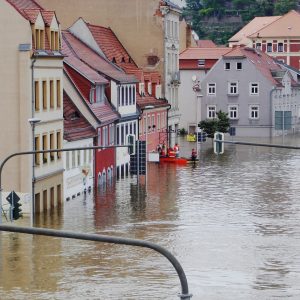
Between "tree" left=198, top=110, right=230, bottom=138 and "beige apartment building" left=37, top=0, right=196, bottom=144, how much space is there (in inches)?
335

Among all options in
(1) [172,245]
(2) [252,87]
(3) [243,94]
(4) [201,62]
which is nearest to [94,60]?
(1) [172,245]

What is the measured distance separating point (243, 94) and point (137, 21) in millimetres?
27028

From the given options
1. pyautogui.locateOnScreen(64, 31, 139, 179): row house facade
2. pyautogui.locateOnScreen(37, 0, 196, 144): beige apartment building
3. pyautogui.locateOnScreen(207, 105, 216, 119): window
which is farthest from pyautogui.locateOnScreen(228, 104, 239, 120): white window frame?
pyautogui.locateOnScreen(64, 31, 139, 179): row house facade

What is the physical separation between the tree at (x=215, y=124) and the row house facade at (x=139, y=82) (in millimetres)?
8985

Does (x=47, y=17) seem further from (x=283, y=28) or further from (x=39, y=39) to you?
(x=283, y=28)

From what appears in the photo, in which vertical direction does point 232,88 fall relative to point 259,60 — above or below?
below

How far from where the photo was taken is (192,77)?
11981 centimetres

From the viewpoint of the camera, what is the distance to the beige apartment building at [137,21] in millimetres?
92250

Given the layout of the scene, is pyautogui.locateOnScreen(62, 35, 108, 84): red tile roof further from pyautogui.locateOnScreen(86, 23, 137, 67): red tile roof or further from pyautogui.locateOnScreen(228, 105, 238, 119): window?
pyautogui.locateOnScreen(228, 105, 238, 119): window

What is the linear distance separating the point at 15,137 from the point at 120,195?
9999mm

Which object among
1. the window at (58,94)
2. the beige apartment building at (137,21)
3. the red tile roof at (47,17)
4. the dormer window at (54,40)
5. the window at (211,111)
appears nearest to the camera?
the red tile roof at (47,17)

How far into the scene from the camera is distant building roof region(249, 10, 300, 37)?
15875cm

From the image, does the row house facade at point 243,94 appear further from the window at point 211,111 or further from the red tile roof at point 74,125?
the red tile roof at point 74,125

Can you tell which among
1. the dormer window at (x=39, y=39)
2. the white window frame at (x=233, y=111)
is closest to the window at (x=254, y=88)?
the white window frame at (x=233, y=111)
